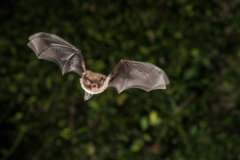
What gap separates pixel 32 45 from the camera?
2.71 feet

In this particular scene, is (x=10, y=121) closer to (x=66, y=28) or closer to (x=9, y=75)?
(x=9, y=75)

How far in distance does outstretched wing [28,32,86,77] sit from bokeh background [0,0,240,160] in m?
0.67

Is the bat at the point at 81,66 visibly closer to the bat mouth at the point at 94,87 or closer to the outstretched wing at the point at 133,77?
the outstretched wing at the point at 133,77

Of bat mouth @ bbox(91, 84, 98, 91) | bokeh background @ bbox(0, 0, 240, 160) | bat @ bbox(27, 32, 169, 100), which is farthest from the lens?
bokeh background @ bbox(0, 0, 240, 160)

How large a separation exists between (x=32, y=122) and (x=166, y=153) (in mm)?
1070

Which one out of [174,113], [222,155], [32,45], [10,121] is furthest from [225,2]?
[10,121]

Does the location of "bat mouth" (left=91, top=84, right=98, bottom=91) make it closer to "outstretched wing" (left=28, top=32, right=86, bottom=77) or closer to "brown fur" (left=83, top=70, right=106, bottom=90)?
"brown fur" (left=83, top=70, right=106, bottom=90)

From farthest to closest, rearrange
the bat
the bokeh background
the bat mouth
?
the bokeh background, the bat, the bat mouth

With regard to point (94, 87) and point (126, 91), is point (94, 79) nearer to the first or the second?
point (94, 87)

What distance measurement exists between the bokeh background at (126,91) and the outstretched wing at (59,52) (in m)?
0.67

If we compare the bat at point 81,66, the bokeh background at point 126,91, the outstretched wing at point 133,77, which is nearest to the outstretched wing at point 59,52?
the bat at point 81,66

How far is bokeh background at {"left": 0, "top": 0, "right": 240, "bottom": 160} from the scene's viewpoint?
4.89 ft

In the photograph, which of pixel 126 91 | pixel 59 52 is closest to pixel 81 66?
pixel 59 52

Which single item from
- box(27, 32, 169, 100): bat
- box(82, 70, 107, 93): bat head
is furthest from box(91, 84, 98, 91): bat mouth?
box(27, 32, 169, 100): bat
